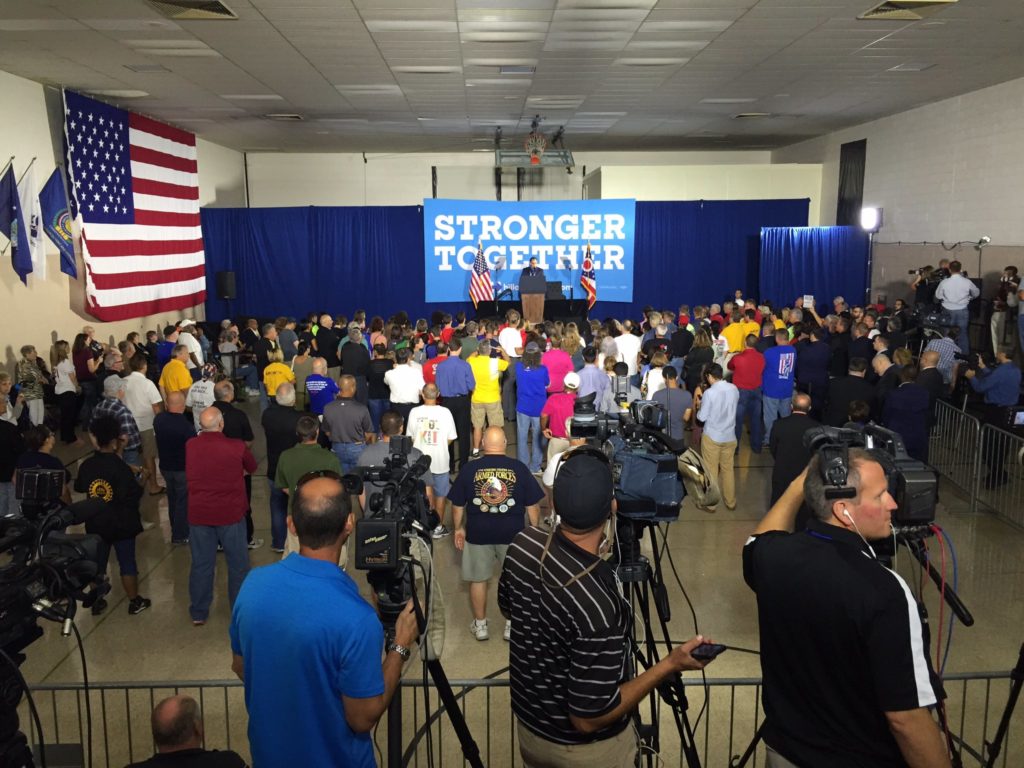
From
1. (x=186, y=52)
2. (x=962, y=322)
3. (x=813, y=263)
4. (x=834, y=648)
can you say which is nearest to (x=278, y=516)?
(x=834, y=648)

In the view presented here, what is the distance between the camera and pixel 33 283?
10.5m

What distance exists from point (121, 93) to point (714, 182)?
1212 centimetres

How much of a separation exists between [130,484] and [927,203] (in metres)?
13.0

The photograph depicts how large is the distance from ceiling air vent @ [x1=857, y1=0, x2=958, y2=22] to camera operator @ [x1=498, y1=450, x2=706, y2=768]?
22.6 ft

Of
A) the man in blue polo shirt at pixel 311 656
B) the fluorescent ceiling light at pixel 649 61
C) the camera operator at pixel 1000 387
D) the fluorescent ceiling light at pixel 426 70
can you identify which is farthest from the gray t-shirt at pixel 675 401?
the fluorescent ceiling light at pixel 426 70

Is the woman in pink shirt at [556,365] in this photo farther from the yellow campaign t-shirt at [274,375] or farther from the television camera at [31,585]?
the television camera at [31,585]

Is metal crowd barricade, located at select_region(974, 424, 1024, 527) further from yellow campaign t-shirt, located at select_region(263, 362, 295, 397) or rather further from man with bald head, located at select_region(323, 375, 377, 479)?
yellow campaign t-shirt, located at select_region(263, 362, 295, 397)

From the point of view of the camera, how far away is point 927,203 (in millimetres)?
13438

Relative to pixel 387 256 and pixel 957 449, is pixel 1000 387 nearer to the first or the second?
pixel 957 449

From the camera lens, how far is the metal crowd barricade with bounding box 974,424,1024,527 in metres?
7.16

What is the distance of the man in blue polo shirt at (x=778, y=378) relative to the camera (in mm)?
8266

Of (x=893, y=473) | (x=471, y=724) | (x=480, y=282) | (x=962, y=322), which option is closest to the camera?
(x=893, y=473)

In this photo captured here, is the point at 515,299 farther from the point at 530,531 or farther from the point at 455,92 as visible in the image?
the point at 530,531

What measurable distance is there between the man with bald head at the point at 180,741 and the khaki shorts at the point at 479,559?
270 cm
